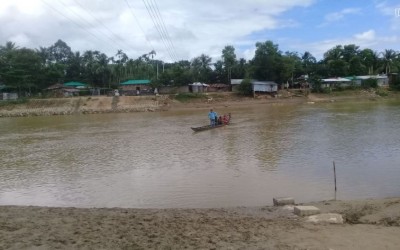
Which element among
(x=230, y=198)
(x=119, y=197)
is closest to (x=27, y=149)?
(x=119, y=197)

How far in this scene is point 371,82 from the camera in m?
75.5

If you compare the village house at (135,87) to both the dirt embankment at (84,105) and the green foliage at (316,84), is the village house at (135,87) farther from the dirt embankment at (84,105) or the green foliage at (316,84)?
the green foliage at (316,84)

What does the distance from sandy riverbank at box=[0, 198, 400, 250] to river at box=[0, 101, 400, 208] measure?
2.29 m

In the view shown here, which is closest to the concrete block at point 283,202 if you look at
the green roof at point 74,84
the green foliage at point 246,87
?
the green foliage at point 246,87

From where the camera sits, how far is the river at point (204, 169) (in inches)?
527

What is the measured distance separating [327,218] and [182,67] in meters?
71.6

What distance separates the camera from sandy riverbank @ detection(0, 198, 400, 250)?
7.40 m

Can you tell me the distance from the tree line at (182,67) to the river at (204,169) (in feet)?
155

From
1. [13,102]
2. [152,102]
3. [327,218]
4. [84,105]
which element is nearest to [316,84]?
[152,102]

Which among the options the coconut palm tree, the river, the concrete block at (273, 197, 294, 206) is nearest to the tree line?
the coconut palm tree

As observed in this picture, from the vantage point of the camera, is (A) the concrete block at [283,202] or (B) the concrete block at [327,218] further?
(A) the concrete block at [283,202]

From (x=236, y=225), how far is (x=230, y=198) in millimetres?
4156

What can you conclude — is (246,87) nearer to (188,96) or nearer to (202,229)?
(188,96)

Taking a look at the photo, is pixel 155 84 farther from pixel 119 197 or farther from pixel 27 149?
pixel 119 197
